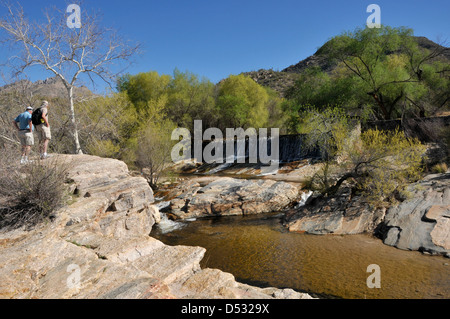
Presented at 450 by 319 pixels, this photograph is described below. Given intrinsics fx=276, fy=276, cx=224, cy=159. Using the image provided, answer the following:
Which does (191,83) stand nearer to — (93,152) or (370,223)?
(93,152)

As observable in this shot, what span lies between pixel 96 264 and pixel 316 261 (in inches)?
200

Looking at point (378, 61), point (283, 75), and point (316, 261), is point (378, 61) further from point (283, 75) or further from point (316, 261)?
point (283, 75)

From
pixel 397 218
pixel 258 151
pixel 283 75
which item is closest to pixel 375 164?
pixel 397 218

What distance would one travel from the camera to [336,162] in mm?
10484

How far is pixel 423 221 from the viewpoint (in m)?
7.70

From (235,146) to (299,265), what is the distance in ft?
76.7

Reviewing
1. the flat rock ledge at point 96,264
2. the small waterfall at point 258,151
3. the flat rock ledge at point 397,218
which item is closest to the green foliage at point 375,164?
the flat rock ledge at point 397,218

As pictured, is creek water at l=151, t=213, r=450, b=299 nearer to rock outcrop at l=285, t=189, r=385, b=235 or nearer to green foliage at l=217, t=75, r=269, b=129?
rock outcrop at l=285, t=189, r=385, b=235

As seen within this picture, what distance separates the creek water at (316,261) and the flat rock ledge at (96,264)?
4.98ft

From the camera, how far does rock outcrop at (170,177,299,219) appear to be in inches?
459

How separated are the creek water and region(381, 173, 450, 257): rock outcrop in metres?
0.34

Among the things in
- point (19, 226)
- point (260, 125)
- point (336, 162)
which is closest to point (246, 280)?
point (19, 226)
